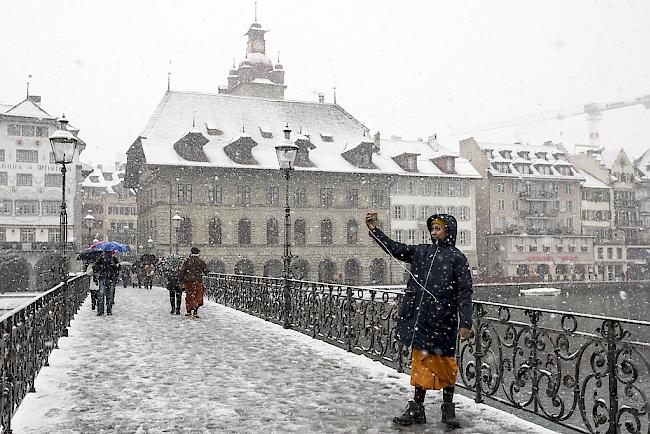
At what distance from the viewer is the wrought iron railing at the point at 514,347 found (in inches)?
227

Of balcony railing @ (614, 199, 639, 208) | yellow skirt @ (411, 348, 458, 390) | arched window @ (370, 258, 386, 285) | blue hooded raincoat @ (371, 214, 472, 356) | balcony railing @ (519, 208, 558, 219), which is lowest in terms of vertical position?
arched window @ (370, 258, 386, 285)

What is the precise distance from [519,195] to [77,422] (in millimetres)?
66995

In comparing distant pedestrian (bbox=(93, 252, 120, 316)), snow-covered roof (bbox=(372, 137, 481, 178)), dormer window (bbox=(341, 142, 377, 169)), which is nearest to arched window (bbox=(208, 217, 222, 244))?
dormer window (bbox=(341, 142, 377, 169))

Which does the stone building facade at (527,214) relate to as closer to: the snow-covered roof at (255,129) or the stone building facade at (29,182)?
the snow-covered roof at (255,129)

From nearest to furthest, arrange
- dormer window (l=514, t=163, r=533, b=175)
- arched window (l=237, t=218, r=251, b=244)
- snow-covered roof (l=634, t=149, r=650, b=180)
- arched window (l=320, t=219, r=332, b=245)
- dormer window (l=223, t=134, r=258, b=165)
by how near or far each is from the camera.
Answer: arched window (l=237, t=218, r=251, b=244), dormer window (l=223, t=134, r=258, b=165), arched window (l=320, t=219, r=332, b=245), dormer window (l=514, t=163, r=533, b=175), snow-covered roof (l=634, t=149, r=650, b=180)

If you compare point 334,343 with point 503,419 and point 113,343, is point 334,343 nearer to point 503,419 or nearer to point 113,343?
point 113,343

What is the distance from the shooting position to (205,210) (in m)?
50.9

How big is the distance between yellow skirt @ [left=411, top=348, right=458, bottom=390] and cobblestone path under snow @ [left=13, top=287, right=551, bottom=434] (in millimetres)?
420

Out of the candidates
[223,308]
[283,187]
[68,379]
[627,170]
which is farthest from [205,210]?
[627,170]

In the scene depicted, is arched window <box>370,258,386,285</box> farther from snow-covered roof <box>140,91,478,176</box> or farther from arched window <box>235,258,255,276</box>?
arched window <box>235,258,255,276</box>

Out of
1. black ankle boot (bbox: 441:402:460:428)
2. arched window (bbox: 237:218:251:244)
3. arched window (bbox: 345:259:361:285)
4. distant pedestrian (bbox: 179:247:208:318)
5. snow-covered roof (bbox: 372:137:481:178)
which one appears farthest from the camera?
snow-covered roof (bbox: 372:137:481:178)

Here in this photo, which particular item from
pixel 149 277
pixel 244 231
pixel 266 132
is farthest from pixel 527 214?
pixel 149 277

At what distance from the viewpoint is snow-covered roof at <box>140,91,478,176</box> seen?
170ft

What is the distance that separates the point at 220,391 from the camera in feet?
26.4
